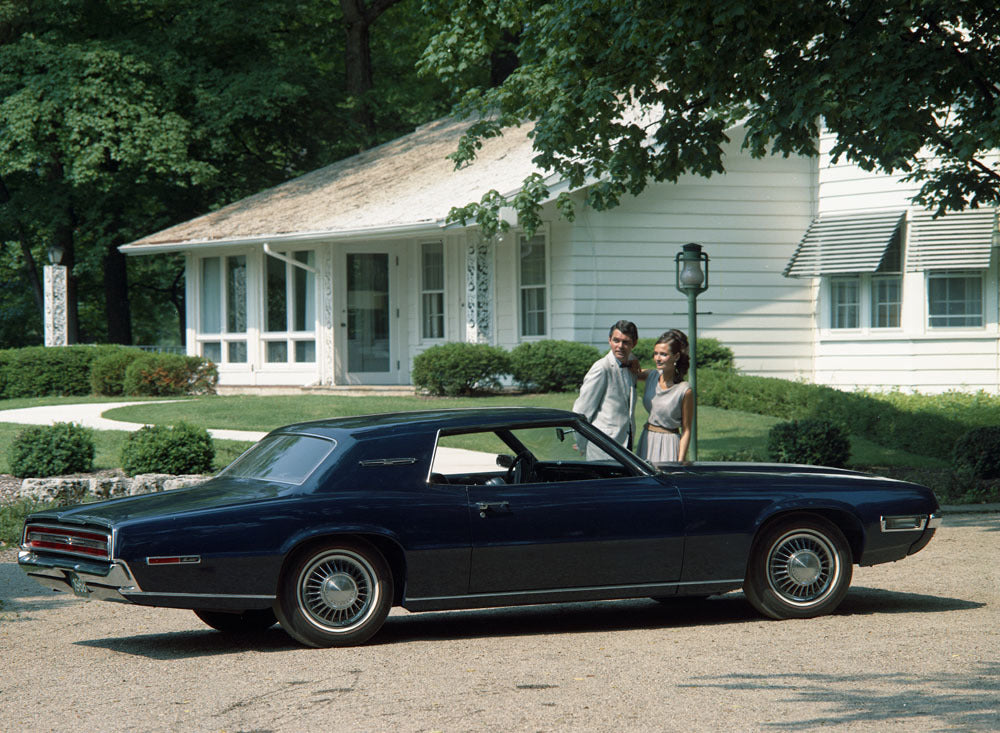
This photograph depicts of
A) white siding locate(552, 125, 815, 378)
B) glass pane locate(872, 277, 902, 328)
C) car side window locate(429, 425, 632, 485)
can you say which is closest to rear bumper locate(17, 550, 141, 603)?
car side window locate(429, 425, 632, 485)

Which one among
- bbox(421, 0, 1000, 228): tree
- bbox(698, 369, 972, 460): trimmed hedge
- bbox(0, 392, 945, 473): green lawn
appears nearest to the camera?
bbox(421, 0, 1000, 228): tree

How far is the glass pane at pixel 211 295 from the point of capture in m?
27.8

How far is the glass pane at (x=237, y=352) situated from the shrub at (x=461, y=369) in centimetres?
678

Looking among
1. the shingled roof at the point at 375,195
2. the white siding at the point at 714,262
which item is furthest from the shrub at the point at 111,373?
the white siding at the point at 714,262

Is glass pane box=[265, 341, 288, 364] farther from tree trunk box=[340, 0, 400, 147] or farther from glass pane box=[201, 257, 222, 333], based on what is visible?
tree trunk box=[340, 0, 400, 147]

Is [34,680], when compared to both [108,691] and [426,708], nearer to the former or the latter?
[108,691]

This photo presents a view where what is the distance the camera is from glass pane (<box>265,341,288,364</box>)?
26625 mm

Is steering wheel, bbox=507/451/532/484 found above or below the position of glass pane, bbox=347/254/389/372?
below

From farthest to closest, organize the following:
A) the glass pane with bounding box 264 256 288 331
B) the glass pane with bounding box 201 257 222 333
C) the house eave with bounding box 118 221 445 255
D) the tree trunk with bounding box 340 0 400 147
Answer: the tree trunk with bounding box 340 0 400 147
the glass pane with bounding box 201 257 222 333
the glass pane with bounding box 264 256 288 331
the house eave with bounding box 118 221 445 255

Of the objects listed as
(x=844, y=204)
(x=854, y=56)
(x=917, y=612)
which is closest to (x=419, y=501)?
(x=917, y=612)

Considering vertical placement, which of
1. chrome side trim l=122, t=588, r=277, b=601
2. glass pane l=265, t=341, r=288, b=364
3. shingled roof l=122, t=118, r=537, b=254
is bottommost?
chrome side trim l=122, t=588, r=277, b=601

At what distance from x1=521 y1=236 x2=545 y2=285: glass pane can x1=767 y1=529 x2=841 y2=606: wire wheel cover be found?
15804 millimetres

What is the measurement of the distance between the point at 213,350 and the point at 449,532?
2171 cm

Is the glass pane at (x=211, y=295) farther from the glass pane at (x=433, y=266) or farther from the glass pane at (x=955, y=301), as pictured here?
the glass pane at (x=955, y=301)
